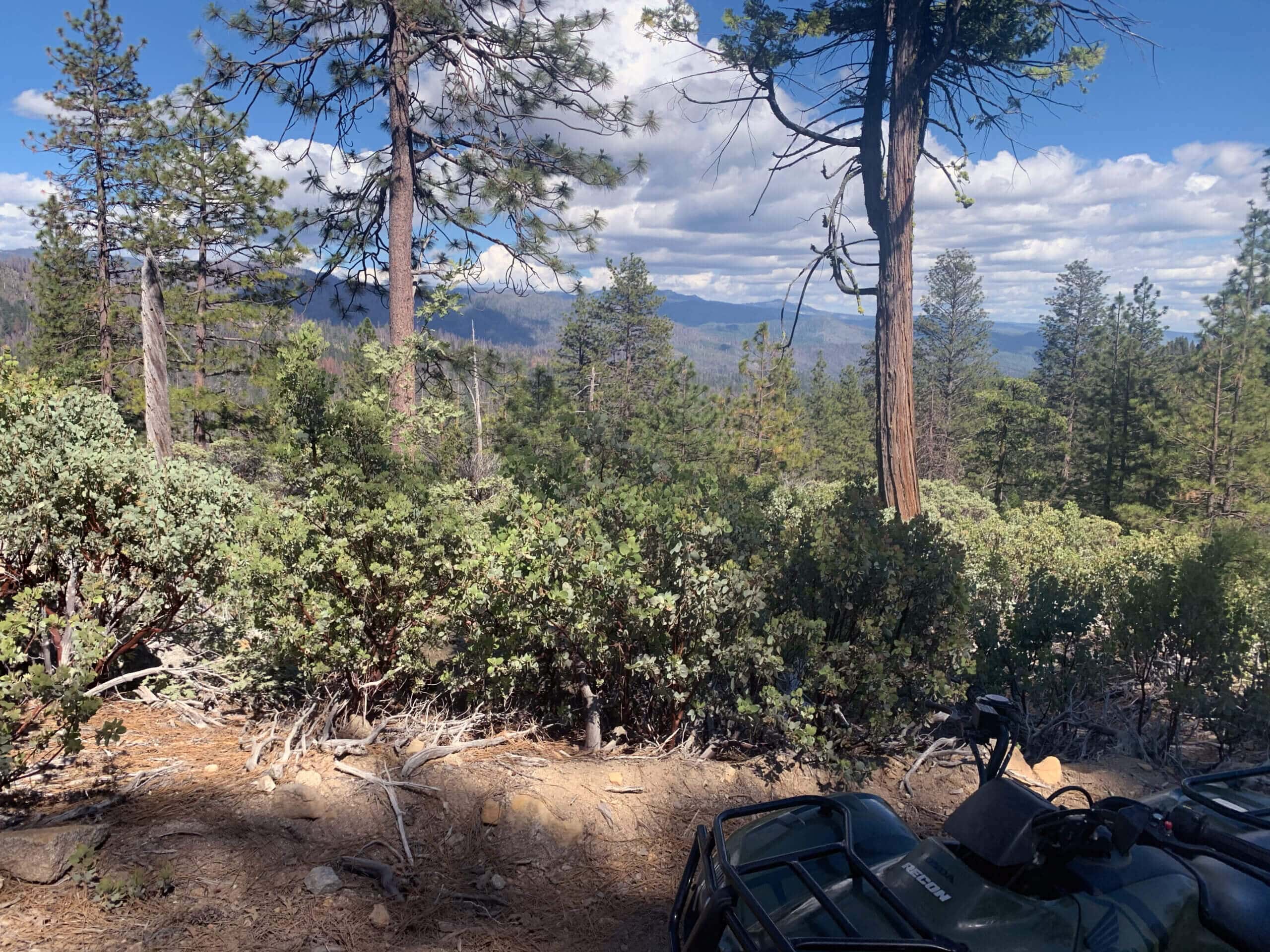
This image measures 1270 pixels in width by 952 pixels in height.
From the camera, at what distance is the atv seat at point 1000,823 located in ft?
6.63

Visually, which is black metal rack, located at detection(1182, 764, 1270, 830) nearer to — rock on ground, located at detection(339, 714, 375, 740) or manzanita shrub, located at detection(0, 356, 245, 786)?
rock on ground, located at detection(339, 714, 375, 740)

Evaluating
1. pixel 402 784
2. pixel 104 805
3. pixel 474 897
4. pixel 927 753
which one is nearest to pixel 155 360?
pixel 104 805

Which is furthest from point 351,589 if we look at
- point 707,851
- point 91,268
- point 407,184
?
point 91,268

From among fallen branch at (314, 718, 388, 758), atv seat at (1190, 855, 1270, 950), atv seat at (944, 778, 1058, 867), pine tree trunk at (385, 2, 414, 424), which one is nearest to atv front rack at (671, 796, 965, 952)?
atv seat at (944, 778, 1058, 867)

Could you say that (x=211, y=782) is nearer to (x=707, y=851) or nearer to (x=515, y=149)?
(x=707, y=851)

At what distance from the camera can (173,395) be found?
18.1 metres

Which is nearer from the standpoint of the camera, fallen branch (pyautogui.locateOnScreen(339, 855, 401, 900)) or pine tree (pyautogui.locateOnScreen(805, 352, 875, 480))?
fallen branch (pyautogui.locateOnScreen(339, 855, 401, 900))

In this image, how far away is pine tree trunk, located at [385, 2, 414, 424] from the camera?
10062 mm

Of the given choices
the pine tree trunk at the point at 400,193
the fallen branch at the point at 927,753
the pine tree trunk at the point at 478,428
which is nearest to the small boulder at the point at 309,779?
the pine tree trunk at the point at 478,428

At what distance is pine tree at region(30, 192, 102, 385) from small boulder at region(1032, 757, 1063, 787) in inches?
871

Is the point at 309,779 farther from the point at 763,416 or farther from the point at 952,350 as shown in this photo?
the point at 952,350

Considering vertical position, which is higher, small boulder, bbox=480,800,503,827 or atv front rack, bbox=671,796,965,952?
atv front rack, bbox=671,796,965,952

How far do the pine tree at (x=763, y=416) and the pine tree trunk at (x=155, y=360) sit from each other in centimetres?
2016

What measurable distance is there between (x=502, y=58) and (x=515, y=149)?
1.16 m
